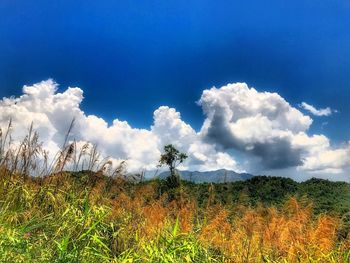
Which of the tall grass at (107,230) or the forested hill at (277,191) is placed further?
the forested hill at (277,191)

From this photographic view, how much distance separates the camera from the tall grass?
6.72 meters

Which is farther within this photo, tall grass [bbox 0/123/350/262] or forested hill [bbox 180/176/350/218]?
forested hill [bbox 180/176/350/218]

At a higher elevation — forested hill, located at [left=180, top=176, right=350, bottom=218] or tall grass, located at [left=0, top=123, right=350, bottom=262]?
forested hill, located at [left=180, top=176, right=350, bottom=218]

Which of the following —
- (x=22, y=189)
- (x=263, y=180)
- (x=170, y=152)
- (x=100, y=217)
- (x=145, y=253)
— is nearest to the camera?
(x=145, y=253)

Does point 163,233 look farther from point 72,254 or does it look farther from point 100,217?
point 72,254

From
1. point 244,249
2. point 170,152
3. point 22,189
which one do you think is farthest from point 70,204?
point 170,152

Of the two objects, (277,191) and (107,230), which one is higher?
(277,191)

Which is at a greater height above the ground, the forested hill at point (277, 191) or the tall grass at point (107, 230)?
the forested hill at point (277, 191)

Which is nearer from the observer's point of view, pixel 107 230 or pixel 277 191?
pixel 107 230

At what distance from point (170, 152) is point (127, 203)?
1493 centimetres

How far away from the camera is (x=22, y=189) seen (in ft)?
27.3

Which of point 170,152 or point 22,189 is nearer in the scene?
point 22,189

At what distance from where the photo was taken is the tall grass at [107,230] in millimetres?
6723

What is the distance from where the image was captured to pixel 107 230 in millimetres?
7996
